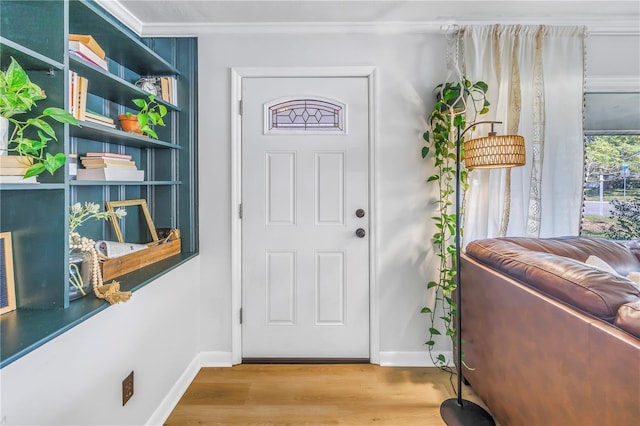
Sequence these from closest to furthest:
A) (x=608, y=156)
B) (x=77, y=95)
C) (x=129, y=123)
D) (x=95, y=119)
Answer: (x=77, y=95), (x=95, y=119), (x=129, y=123), (x=608, y=156)

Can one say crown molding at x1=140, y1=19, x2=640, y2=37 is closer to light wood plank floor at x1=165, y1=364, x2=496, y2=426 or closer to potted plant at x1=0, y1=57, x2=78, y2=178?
potted plant at x1=0, y1=57, x2=78, y2=178

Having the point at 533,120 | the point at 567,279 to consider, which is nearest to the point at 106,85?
the point at 567,279

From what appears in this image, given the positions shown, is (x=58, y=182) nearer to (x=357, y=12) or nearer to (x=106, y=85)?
(x=106, y=85)

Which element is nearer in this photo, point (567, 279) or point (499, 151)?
point (567, 279)

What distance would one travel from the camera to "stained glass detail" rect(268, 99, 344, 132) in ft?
7.24

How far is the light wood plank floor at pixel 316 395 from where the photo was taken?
1694 mm

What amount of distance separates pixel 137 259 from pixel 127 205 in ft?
1.50

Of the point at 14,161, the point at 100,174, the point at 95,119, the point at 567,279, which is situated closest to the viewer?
the point at 14,161

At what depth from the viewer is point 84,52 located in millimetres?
1422

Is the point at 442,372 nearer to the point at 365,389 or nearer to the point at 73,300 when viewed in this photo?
the point at 365,389

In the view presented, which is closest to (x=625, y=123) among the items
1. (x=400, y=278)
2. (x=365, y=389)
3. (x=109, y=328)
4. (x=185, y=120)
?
(x=400, y=278)

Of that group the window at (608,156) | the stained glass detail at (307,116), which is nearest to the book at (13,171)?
the stained glass detail at (307,116)

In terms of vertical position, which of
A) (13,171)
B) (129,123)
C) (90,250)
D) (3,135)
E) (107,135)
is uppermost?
(129,123)

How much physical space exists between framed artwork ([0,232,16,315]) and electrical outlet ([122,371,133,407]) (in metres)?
0.53
